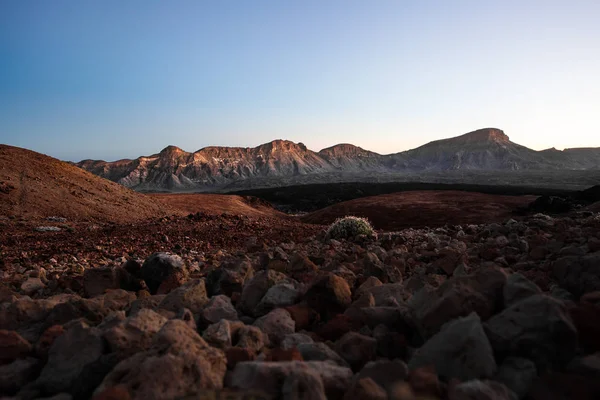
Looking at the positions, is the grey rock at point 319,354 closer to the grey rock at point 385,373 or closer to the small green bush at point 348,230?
the grey rock at point 385,373

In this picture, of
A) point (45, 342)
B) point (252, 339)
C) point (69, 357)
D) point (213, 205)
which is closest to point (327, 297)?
point (252, 339)

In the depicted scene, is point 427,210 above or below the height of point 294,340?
below

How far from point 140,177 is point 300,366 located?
172 metres

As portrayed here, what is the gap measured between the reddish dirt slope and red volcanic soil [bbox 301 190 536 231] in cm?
1423

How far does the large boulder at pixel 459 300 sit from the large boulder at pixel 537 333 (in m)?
0.25

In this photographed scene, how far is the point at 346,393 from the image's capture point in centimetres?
180

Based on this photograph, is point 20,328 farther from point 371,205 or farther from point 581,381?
point 371,205

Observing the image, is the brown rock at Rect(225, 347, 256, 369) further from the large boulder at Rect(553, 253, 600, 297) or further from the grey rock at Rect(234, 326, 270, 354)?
the large boulder at Rect(553, 253, 600, 297)

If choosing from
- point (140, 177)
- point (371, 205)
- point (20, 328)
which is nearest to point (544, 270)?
point (20, 328)

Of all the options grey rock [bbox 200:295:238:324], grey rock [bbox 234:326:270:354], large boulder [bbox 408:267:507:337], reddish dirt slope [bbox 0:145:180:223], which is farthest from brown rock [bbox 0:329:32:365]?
reddish dirt slope [bbox 0:145:180:223]

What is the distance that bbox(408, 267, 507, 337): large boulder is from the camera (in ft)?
8.09

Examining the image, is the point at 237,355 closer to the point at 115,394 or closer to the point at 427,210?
the point at 115,394

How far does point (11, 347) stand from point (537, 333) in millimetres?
3260

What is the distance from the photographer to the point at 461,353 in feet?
6.62
